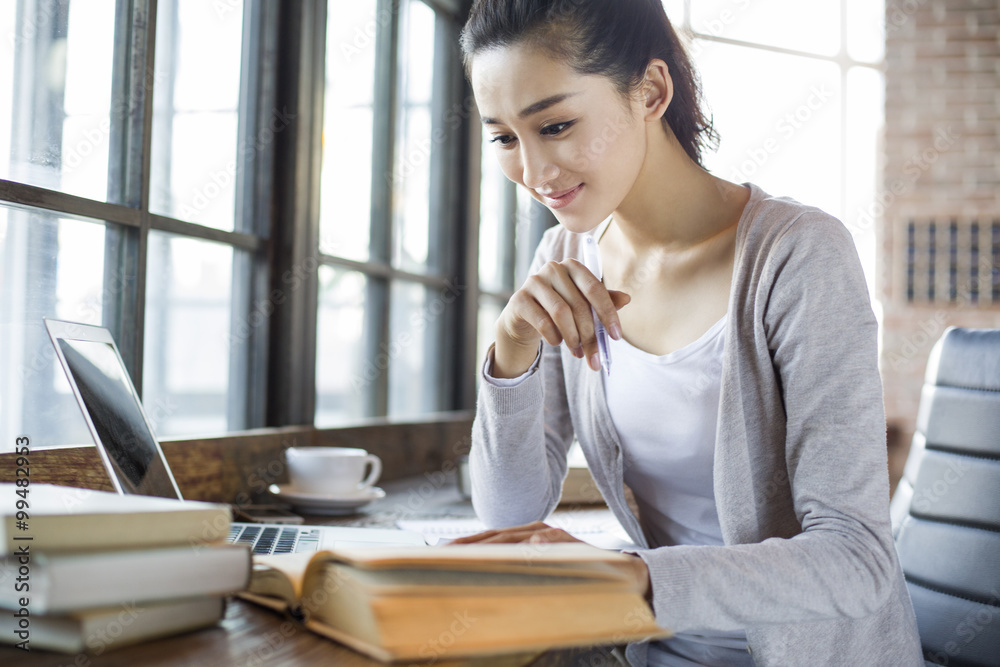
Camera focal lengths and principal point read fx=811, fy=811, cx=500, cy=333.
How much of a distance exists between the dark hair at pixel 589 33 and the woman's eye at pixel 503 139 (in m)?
0.12

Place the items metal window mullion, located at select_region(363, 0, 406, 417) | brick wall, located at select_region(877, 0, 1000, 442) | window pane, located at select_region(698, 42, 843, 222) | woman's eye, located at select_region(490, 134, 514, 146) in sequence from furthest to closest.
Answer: brick wall, located at select_region(877, 0, 1000, 442), window pane, located at select_region(698, 42, 843, 222), metal window mullion, located at select_region(363, 0, 406, 417), woman's eye, located at select_region(490, 134, 514, 146)

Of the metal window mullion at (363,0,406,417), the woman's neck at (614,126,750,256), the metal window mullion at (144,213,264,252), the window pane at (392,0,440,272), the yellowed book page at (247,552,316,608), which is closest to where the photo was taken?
the yellowed book page at (247,552,316,608)

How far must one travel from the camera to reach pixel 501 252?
3010 mm

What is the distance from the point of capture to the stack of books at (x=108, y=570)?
518 mm

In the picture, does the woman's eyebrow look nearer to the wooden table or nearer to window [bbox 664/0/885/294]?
the wooden table

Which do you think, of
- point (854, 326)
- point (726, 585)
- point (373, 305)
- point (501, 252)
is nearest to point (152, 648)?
point (726, 585)

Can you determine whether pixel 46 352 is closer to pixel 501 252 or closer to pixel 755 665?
pixel 755 665

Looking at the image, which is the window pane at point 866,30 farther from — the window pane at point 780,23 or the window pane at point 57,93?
the window pane at point 57,93

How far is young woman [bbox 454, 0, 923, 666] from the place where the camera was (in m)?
0.81

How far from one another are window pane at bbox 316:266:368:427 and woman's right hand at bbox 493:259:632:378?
928 millimetres

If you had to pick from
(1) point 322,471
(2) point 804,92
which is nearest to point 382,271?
(1) point 322,471

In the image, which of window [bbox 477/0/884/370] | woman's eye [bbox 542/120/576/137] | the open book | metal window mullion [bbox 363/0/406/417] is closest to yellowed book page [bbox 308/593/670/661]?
the open book

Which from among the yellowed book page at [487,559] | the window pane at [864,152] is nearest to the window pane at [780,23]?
the window pane at [864,152]

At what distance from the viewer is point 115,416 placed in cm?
90
